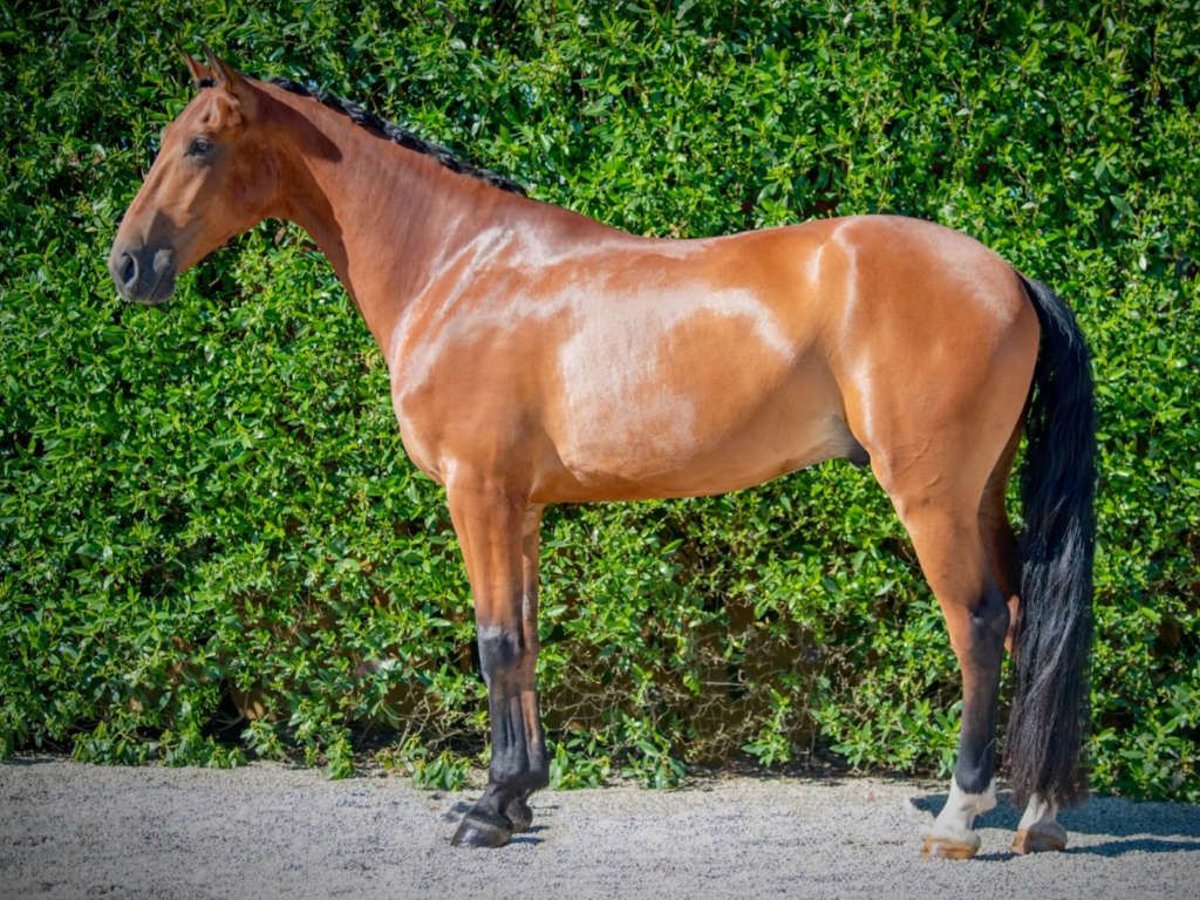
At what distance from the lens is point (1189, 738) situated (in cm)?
559

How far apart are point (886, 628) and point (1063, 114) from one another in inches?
84.2

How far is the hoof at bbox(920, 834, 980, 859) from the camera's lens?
14.4ft

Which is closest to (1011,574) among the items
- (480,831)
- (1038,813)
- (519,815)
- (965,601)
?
(965,601)

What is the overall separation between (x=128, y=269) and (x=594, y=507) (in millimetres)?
2026

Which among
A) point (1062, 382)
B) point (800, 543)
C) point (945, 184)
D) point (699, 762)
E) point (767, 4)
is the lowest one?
Result: point (699, 762)

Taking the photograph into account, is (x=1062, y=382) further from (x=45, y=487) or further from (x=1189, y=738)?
(x=45, y=487)

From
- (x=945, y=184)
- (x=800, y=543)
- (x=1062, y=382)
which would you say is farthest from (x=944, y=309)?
(x=800, y=543)

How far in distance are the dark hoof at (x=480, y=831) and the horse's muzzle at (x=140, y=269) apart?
6.91 feet

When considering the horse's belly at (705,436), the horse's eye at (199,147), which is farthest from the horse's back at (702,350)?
the horse's eye at (199,147)

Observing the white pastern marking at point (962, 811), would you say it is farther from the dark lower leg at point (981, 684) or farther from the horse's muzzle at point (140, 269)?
the horse's muzzle at point (140, 269)

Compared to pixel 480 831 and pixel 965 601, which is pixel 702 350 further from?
pixel 480 831

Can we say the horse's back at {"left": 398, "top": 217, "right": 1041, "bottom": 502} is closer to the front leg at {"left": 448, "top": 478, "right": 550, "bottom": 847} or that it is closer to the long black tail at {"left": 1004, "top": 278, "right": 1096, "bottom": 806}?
the front leg at {"left": 448, "top": 478, "right": 550, "bottom": 847}

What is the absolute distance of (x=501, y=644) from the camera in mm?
4613

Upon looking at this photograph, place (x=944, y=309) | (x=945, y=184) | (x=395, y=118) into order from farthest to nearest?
(x=395, y=118) < (x=945, y=184) < (x=944, y=309)
